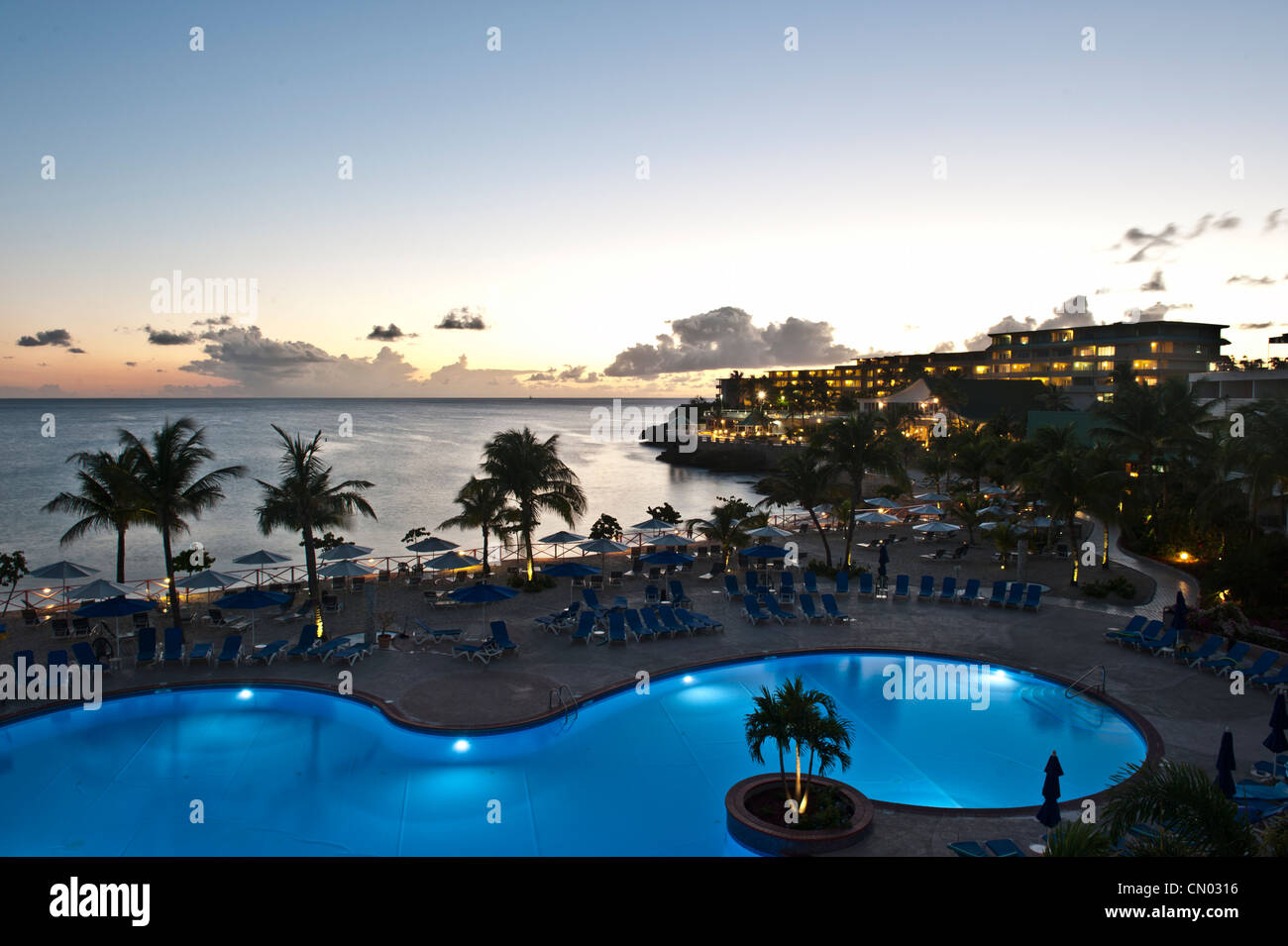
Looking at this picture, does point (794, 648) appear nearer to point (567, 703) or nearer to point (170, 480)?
point (567, 703)

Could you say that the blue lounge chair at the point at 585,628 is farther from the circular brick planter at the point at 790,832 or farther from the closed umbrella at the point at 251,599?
the circular brick planter at the point at 790,832

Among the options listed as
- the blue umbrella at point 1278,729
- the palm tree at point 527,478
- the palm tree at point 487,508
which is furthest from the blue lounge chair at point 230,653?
→ the blue umbrella at point 1278,729

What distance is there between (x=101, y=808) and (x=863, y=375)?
7028 inches

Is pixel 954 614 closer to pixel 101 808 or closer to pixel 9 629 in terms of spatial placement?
pixel 101 808

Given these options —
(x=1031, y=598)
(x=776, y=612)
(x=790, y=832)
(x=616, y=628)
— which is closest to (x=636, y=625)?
(x=616, y=628)

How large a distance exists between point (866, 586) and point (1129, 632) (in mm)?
7422

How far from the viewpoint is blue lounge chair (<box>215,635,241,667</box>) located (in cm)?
1656

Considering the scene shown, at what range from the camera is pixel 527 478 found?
79.5ft

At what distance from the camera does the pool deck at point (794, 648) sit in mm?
12203

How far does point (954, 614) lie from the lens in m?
20.5

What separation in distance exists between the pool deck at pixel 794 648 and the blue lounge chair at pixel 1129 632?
0.31 meters

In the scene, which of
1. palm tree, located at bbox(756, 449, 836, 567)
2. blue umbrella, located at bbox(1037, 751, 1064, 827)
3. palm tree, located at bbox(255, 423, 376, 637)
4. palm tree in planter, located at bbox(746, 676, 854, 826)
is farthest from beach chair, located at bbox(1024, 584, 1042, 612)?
palm tree, located at bbox(255, 423, 376, 637)

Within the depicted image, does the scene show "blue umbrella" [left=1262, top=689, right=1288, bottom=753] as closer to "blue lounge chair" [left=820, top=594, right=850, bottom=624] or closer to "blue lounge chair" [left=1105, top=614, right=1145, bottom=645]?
"blue lounge chair" [left=1105, top=614, right=1145, bottom=645]
